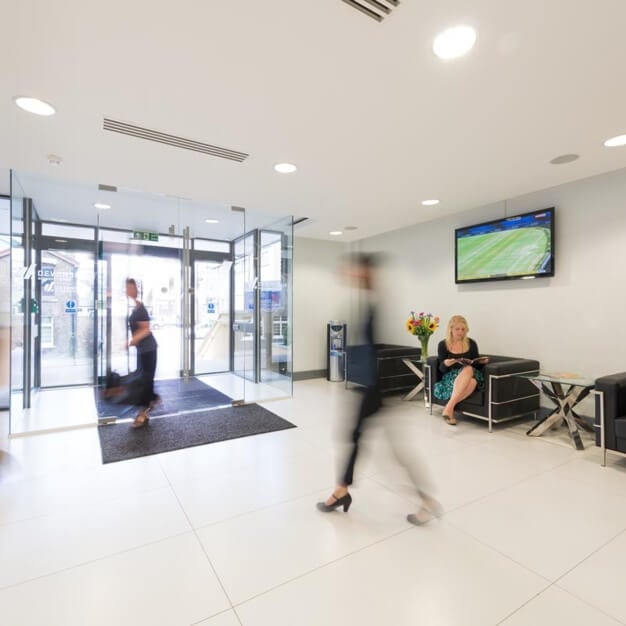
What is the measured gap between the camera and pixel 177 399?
5.41 meters

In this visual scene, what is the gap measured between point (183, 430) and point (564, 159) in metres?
4.90

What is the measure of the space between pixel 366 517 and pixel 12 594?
1.89 m

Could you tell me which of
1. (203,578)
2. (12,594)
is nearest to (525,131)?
(203,578)

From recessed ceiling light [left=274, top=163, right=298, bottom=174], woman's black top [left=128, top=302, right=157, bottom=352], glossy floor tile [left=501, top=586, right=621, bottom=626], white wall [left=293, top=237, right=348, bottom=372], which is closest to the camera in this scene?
glossy floor tile [left=501, top=586, right=621, bottom=626]

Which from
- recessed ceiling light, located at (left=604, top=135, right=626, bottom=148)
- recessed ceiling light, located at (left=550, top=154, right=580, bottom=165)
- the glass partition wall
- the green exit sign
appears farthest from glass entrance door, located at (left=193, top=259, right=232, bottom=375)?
recessed ceiling light, located at (left=604, top=135, right=626, bottom=148)

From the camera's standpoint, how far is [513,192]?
174 inches

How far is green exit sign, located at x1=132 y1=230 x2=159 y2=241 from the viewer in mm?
5605

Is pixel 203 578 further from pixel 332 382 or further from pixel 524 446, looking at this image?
pixel 332 382

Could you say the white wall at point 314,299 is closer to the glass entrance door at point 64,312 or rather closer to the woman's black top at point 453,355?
the woman's black top at point 453,355

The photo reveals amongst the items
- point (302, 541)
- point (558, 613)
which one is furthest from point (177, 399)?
point (558, 613)

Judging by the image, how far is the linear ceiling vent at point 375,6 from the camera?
1.70 m

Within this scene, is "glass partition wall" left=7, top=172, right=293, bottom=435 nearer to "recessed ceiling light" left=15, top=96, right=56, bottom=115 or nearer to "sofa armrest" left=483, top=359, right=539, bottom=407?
"recessed ceiling light" left=15, top=96, right=56, bottom=115

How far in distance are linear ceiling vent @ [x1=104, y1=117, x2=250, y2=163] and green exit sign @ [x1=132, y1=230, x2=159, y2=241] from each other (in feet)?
9.12

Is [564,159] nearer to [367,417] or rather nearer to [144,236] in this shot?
[367,417]
